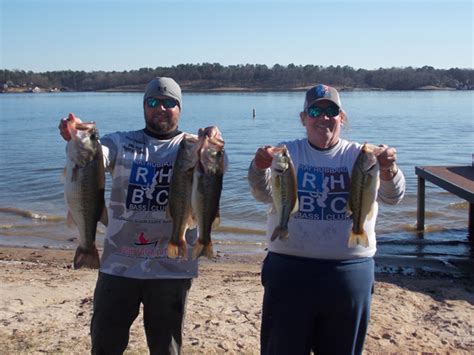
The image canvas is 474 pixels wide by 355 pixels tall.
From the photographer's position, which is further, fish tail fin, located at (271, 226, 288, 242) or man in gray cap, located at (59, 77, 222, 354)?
man in gray cap, located at (59, 77, 222, 354)

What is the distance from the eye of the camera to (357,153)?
4402 millimetres

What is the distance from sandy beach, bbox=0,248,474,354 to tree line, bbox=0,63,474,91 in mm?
125435

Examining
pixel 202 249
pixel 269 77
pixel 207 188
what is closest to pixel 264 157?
pixel 207 188

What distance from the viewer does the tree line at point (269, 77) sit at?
142 m

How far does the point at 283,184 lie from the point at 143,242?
1298mm

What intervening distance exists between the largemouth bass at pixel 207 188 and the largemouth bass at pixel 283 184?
41 centimetres

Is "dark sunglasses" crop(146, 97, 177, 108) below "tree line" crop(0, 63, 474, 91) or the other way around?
below

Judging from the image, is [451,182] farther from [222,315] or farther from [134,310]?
[134,310]

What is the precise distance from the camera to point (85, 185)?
4344 millimetres

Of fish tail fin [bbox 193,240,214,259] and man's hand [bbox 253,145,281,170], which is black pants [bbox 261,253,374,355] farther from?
man's hand [bbox 253,145,281,170]

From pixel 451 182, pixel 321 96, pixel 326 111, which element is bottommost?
pixel 451 182

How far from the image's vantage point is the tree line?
141750mm

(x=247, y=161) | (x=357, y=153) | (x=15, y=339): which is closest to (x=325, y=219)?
(x=357, y=153)

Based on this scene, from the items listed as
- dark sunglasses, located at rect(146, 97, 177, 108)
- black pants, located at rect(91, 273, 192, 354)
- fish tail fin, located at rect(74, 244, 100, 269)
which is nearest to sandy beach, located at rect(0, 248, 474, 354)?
black pants, located at rect(91, 273, 192, 354)
